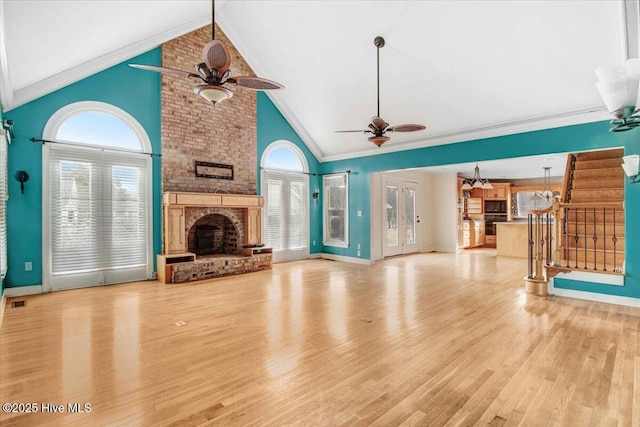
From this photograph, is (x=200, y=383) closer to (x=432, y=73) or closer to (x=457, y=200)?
(x=432, y=73)

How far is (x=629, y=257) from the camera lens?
444 cm

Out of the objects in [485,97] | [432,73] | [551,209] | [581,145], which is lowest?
[551,209]

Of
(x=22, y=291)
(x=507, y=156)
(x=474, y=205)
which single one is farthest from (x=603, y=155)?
(x=22, y=291)

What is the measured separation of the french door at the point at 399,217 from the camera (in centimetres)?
915

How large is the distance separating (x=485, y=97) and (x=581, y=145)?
160 cm

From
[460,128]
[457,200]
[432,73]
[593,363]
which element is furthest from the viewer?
[457,200]

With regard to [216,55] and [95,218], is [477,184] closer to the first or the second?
[216,55]

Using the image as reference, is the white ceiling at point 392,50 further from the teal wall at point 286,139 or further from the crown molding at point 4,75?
the teal wall at point 286,139

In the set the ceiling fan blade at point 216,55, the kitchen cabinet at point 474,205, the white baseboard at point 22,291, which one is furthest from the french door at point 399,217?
the white baseboard at point 22,291

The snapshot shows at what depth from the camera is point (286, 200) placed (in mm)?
8180

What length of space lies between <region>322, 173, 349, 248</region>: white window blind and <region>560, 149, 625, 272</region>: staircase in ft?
14.9

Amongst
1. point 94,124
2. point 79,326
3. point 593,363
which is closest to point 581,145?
point 593,363

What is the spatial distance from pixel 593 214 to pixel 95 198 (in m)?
8.52

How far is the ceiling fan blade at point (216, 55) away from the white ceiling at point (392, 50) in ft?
5.42
